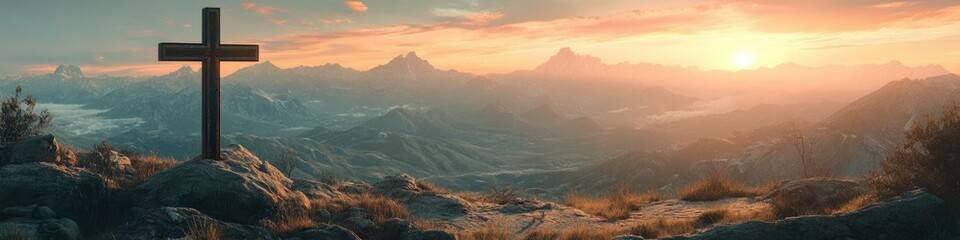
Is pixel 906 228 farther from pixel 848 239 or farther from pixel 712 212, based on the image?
pixel 712 212

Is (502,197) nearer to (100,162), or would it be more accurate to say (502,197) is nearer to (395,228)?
(395,228)

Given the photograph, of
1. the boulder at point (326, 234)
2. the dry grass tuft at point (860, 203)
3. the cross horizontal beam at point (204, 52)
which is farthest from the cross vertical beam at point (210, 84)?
the dry grass tuft at point (860, 203)

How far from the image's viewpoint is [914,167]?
12680mm

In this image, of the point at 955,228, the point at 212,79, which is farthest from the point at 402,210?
the point at 955,228

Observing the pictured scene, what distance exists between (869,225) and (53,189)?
18.0 meters

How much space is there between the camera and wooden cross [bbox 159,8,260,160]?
17.9 meters

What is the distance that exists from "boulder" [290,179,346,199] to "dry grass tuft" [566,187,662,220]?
895 centimetres

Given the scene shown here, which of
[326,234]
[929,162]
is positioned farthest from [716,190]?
[326,234]

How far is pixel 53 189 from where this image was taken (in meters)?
13.5

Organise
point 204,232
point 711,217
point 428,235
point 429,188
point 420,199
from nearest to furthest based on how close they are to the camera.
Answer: point 204,232
point 428,235
point 711,217
point 420,199
point 429,188

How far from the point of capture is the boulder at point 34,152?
639 inches

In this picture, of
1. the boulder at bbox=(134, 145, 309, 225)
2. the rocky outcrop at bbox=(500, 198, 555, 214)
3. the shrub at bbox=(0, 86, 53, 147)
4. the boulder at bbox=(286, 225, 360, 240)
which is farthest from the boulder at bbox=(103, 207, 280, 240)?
the shrub at bbox=(0, 86, 53, 147)

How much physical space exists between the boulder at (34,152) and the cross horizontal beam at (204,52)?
4000mm

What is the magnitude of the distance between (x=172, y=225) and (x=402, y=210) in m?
6.52
